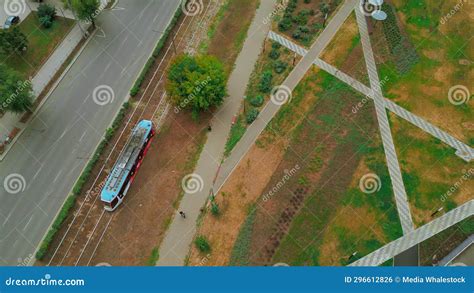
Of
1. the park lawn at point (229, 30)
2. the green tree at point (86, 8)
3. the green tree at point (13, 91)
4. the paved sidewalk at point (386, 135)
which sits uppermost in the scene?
the green tree at point (86, 8)

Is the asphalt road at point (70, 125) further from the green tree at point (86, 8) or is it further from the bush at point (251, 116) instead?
the bush at point (251, 116)

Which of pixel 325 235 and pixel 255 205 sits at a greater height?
pixel 255 205

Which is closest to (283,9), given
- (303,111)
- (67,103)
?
(303,111)

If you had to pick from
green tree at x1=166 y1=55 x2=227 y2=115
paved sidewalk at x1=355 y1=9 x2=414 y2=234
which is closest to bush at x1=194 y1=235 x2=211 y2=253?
green tree at x1=166 y1=55 x2=227 y2=115

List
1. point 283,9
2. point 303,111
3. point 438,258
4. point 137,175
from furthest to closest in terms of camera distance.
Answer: point 283,9 → point 303,111 → point 137,175 → point 438,258

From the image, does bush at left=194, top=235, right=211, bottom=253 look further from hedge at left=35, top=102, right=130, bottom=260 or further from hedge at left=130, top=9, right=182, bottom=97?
hedge at left=130, top=9, right=182, bottom=97

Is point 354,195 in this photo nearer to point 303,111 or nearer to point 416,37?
point 303,111

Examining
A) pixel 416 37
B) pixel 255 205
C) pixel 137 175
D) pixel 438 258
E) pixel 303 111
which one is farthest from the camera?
pixel 416 37

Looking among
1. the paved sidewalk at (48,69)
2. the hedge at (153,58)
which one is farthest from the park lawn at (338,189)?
the paved sidewalk at (48,69)
